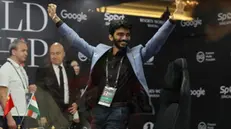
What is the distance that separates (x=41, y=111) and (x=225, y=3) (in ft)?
9.65

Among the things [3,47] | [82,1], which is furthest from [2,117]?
[82,1]

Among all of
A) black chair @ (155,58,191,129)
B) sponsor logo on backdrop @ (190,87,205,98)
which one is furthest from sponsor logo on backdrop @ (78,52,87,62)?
sponsor logo on backdrop @ (190,87,205,98)

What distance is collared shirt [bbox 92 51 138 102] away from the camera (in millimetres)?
3633

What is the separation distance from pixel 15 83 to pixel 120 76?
4.40 ft

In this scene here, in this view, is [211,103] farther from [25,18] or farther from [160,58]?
[25,18]

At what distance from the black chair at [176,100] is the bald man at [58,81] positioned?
152cm

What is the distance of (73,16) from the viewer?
16.2ft

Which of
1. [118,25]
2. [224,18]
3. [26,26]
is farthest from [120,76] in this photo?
[224,18]

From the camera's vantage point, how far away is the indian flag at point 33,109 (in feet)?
14.6

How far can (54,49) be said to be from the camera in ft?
15.7

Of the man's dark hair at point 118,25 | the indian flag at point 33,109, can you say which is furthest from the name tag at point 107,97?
the indian flag at point 33,109

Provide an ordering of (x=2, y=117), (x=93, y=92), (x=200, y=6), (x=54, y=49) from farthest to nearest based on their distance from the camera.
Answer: (x=200, y=6) → (x=54, y=49) → (x=2, y=117) → (x=93, y=92)

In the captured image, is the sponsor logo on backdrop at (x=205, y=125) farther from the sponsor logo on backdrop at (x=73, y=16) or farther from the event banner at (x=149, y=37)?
the sponsor logo on backdrop at (x=73, y=16)

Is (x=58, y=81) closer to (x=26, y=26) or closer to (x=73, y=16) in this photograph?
(x=26, y=26)
